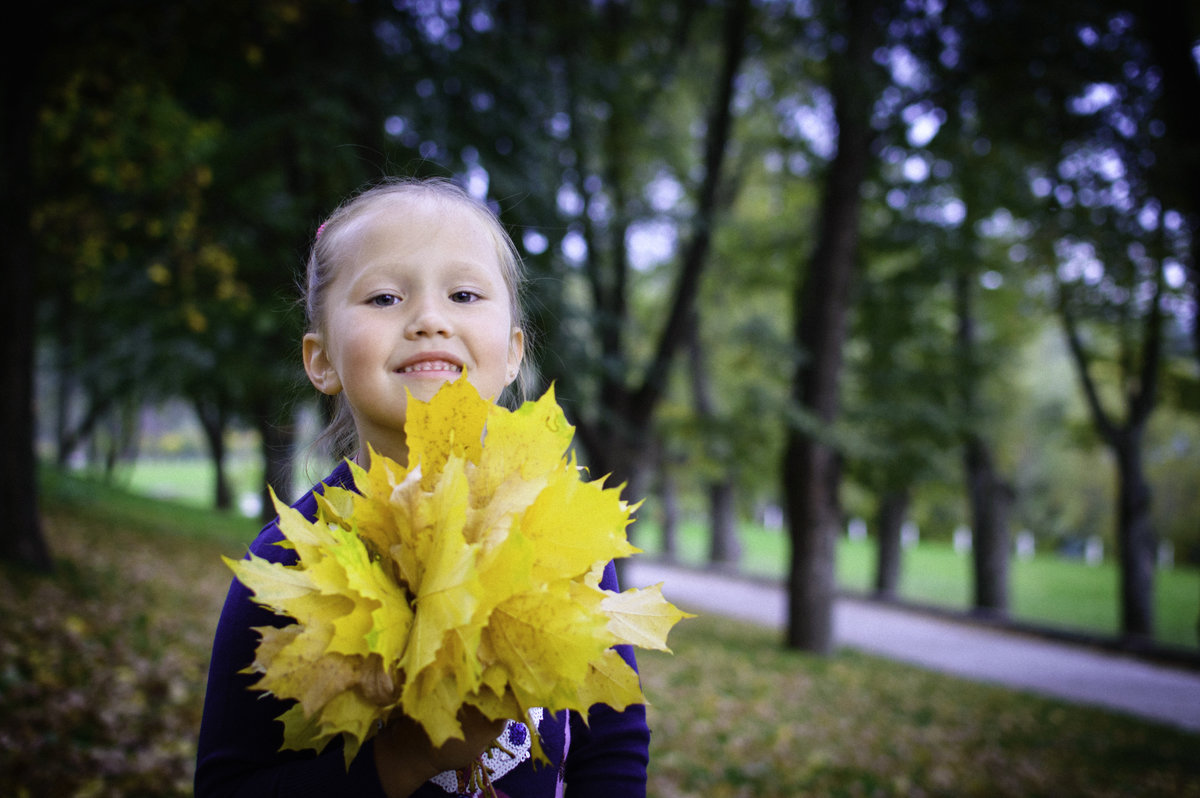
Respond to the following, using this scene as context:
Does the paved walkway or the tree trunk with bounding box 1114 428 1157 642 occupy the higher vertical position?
the tree trunk with bounding box 1114 428 1157 642

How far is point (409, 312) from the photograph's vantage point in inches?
54.4

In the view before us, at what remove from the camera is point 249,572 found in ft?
3.10

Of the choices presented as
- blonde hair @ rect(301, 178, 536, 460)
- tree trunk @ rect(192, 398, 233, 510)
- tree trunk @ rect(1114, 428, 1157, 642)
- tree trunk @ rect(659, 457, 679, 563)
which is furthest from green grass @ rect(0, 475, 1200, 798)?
tree trunk @ rect(659, 457, 679, 563)

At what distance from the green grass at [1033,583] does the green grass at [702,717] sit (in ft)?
22.5

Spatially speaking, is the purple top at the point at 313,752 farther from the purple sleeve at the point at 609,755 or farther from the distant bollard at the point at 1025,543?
the distant bollard at the point at 1025,543

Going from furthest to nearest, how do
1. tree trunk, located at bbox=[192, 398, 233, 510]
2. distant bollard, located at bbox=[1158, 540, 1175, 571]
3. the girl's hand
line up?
distant bollard, located at bbox=[1158, 540, 1175, 571], tree trunk, located at bbox=[192, 398, 233, 510], the girl's hand

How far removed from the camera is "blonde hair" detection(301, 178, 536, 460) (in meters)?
1.56

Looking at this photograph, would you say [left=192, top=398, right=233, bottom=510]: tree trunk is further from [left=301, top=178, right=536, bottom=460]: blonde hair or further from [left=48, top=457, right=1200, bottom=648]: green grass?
[left=301, top=178, right=536, bottom=460]: blonde hair

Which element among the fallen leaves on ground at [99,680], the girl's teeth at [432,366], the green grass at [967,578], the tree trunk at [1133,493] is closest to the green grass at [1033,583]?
the green grass at [967,578]

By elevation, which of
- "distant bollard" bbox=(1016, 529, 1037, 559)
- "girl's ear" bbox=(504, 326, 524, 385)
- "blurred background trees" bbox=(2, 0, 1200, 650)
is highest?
"blurred background trees" bbox=(2, 0, 1200, 650)

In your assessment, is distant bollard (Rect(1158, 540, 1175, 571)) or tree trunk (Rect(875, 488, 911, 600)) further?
distant bollard (Rect(1158, 540, 1175, 571))

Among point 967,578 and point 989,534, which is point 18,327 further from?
point 967,578

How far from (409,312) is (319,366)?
356 mm

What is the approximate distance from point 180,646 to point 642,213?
6927 millimetres
